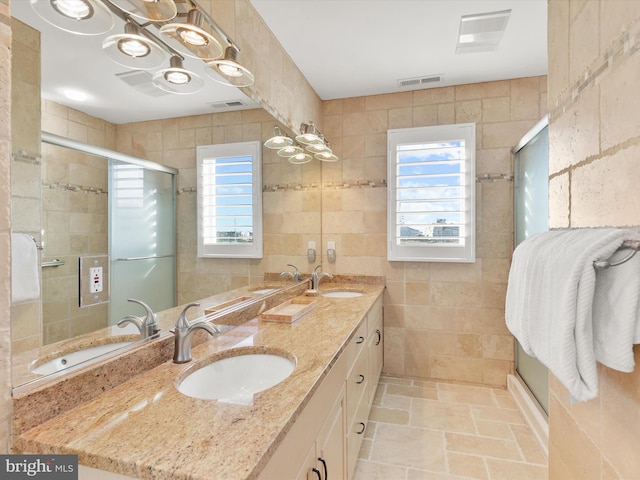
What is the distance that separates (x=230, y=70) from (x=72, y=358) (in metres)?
1.27

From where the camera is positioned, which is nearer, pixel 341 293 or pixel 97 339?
pixel 97 339

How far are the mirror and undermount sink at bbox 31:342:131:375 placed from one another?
0.03 m

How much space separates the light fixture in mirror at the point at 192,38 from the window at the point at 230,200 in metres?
0.39

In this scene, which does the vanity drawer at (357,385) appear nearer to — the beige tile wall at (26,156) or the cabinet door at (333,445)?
the cabinet door at (333,445)

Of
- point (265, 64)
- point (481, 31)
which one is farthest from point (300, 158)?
point (481, 31)

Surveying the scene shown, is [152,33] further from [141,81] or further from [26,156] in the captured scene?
[26,156]

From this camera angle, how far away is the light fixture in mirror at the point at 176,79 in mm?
1247

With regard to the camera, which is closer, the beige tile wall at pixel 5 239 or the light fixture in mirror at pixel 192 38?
the beige tile wall at pixel 5 239

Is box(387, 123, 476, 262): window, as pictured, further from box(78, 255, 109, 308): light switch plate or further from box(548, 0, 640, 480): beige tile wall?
box(78, 255, 109, 308): light switch plate

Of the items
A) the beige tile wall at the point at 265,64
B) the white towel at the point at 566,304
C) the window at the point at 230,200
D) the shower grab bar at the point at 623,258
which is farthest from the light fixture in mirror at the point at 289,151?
the shower grab bar at the point at 623,258

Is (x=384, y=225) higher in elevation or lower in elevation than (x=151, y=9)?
lower

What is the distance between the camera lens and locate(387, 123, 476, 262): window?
109 inches

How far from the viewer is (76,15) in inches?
36.2

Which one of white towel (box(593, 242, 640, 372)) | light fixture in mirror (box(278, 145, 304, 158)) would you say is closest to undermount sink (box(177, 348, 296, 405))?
white towel (box(593, 242, 640, 372))
